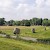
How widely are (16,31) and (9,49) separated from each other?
4104 centimetres

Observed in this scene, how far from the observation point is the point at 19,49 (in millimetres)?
34094

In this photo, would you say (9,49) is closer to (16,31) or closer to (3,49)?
(3,49)

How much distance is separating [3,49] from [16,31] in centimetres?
4169

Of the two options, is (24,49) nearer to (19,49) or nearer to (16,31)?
(19,49)

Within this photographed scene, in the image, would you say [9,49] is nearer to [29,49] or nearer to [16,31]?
[29,49]

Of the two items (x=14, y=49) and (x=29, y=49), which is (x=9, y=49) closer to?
(x=14, y=49)

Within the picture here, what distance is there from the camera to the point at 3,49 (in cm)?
Result: 3234

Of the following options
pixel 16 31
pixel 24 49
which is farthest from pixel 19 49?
pixel 16 31

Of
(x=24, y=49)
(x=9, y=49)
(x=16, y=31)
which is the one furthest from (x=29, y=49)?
(x=16, y=31)

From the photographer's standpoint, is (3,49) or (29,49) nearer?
(3,49)

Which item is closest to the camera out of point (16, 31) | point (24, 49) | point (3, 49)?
point (3, 49)

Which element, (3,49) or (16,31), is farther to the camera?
(16,31)

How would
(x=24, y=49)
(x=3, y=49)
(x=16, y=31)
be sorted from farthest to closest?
(x=16, y=31), (x=24, y=49), (x=3, y=49)

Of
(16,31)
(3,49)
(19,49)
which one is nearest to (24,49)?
(19,49)
